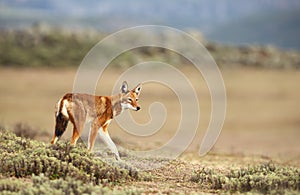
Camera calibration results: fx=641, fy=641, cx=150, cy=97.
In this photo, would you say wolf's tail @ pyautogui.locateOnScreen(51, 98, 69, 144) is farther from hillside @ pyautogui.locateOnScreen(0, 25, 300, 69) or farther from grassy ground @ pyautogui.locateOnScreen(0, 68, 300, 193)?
hillside @ pyautogui.locateOnScreen(0, 25, 300, 69)

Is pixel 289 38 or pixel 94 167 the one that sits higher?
pixel 289 38

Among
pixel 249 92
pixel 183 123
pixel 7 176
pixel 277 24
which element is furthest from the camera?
pixel 277 24

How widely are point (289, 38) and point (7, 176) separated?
426 feet

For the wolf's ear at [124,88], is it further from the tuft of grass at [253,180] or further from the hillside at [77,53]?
the hillside at [77,53]

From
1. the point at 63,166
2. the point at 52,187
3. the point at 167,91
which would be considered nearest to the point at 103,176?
the point at 63,166

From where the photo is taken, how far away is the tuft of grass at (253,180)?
9789mm

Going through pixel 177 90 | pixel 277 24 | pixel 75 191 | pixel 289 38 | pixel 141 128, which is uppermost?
pixel 277 24

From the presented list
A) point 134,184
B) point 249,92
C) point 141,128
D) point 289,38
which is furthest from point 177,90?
point 289,38

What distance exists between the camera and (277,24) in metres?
165

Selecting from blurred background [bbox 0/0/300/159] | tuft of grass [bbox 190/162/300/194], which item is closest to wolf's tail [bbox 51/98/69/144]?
tuft of grass [bbox 190/162/300/194]

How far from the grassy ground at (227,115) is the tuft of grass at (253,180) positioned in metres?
0.76

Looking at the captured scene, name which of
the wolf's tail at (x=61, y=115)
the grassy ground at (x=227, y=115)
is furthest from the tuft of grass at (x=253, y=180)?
the wolf's tail at (x=61, y=115)

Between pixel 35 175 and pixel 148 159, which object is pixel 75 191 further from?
pixel 148 159

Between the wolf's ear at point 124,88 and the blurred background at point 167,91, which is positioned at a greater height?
the blurred background at point 167,91
